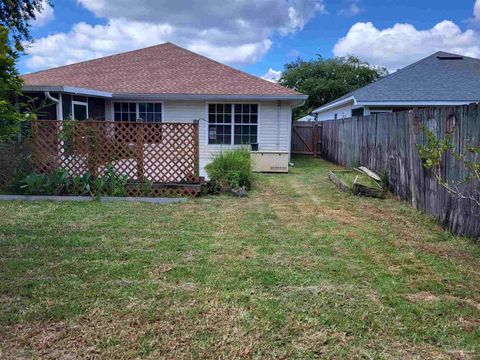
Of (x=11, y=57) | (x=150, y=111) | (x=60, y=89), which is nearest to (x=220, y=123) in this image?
(x=150, y=111)

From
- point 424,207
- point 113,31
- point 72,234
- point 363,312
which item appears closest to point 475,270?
point 363,312

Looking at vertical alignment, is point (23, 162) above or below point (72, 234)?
above

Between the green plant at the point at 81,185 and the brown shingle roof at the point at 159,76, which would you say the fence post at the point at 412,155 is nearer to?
the green plant at the point at 81,185

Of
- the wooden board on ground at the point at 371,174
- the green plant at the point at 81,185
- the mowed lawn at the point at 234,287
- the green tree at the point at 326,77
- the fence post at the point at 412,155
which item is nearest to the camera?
the mowed lawn at the point at 234,287

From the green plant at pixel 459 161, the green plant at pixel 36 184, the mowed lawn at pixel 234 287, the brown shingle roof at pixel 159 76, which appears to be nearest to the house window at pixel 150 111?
the brown shingle roof at pixel 159 76

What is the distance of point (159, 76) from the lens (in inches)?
614

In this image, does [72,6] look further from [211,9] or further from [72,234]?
[72,234]

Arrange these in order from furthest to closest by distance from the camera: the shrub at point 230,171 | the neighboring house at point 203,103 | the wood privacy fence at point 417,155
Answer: the neighboring house at point 203,103
the shrub at point 230,171
the wood privacy fence at point 417,155

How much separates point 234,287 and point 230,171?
5276 mm

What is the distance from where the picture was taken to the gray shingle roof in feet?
49.8

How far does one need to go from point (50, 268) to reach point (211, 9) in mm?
12873

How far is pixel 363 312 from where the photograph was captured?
123 inches

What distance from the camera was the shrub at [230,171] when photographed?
852 cm

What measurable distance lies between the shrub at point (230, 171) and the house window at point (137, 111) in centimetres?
610
